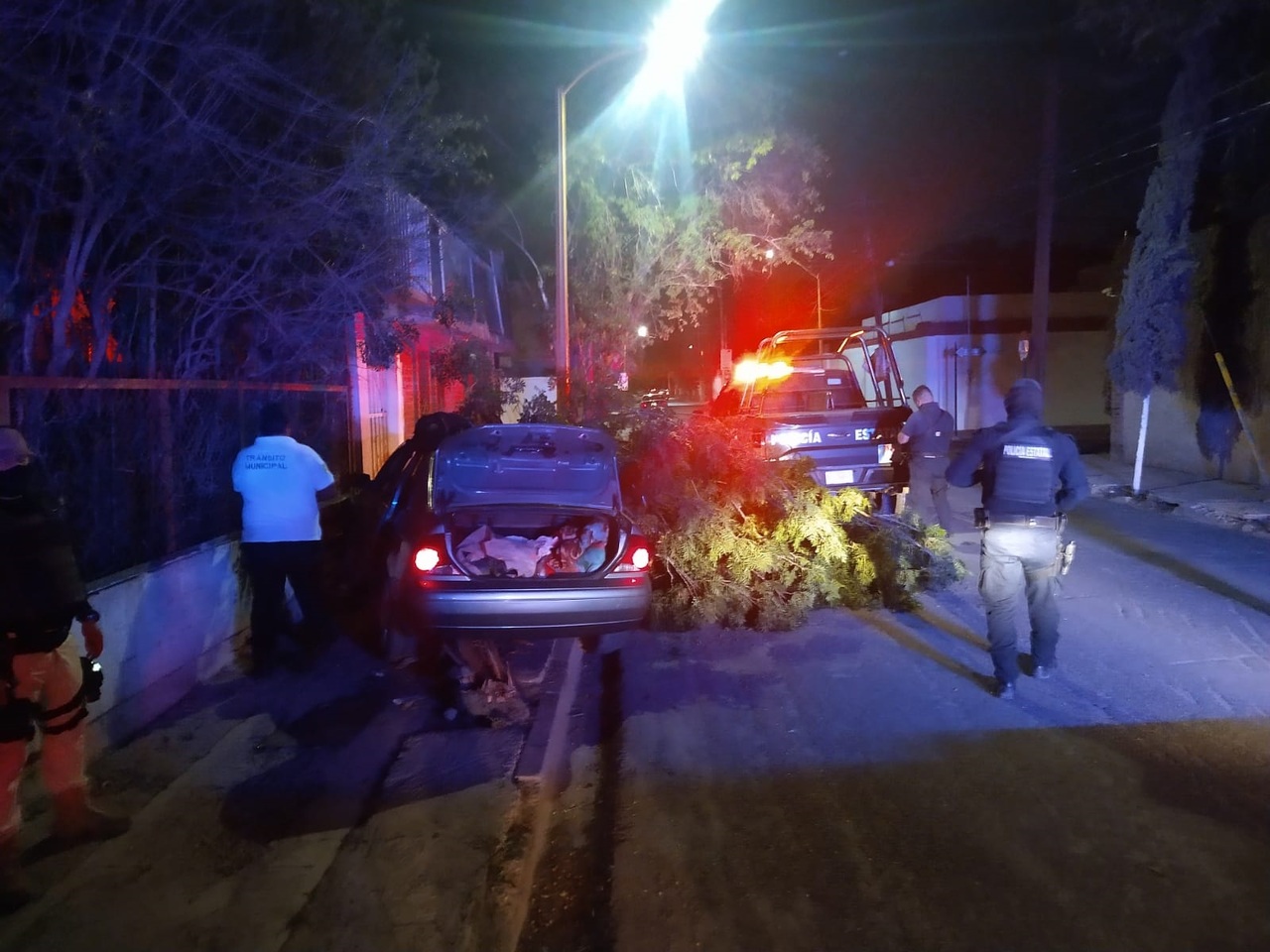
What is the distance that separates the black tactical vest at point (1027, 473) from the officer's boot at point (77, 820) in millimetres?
5025

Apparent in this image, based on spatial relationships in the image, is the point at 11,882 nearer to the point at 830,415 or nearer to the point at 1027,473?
the point at 1027,473

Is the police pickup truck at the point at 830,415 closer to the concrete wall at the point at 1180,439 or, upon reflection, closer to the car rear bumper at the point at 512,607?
the car rear bumper at the point at 512,607

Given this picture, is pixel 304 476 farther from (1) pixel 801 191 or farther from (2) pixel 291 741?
(1) pixel 801 191

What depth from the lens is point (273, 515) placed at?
21.5ft

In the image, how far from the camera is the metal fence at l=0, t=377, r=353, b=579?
593 centimetres

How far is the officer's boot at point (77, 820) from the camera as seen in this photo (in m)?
4.15

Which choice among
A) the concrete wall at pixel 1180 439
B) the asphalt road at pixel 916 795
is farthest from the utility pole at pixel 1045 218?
the asphalt road at pixel 916 795

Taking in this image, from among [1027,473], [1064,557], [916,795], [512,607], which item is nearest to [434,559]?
[512,607]

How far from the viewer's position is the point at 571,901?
12.8 ft

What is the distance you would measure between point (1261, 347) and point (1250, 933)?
1337cm

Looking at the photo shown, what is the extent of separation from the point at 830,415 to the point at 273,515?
621 cm

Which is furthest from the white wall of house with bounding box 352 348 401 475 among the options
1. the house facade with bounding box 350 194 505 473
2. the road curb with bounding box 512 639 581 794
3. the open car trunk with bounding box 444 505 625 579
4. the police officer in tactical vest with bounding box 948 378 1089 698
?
the police officer in tactical vest with bounding box 948 378 1089 698

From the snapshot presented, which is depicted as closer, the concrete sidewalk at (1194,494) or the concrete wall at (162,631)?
the concrete wall at (162,631)

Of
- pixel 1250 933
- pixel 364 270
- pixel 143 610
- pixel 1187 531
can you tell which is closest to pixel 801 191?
pixel 1187 531
